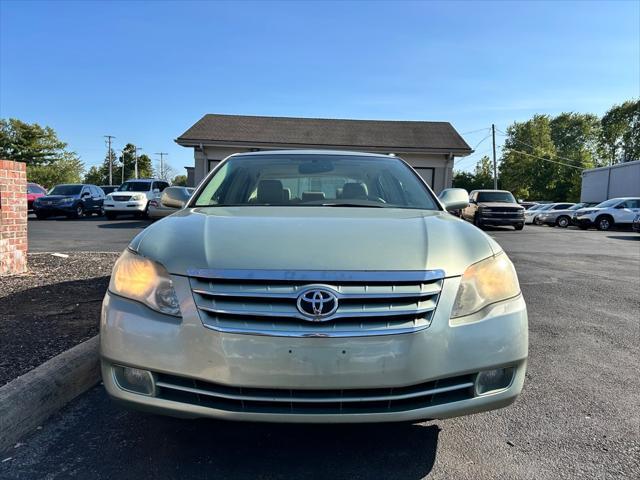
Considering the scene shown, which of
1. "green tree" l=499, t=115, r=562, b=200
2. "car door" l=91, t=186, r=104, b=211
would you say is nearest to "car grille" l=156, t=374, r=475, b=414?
"car door" l=91, t=186, r=104, b=211

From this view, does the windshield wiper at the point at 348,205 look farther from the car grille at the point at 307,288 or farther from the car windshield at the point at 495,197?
the car windshield at the point at 495,197

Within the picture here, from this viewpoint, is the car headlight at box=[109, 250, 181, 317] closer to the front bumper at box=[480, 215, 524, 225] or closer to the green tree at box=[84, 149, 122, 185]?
the front bumper at box=[480, 215, 524, 225]

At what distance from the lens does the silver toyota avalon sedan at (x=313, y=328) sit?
1.92 metres

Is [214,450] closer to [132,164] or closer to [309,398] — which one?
[309,398]

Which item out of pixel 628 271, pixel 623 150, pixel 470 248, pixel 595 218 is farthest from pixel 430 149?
pixel 623 150

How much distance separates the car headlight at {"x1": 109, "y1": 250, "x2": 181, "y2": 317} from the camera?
206 cm

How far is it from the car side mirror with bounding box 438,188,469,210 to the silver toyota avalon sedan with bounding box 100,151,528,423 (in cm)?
142

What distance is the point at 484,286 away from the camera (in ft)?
7.07

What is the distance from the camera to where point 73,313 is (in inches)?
175

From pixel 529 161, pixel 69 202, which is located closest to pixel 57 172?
pixel 69 202

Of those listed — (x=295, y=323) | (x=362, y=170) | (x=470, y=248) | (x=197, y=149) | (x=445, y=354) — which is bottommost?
(x=445, y=354)

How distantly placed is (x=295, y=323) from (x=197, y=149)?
67.6 feet

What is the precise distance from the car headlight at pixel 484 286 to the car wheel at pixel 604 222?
24707 mm

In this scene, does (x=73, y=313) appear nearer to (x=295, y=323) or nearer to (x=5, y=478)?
(x=5, y=478)
